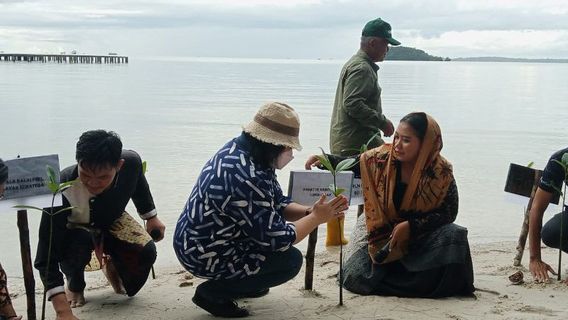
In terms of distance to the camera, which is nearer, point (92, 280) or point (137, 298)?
point (137, 298)

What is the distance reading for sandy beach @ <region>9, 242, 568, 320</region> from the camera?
142 inches

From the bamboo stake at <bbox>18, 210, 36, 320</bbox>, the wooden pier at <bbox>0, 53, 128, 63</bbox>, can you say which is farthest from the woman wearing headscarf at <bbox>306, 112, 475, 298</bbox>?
the wooden pier at <bbox>0, 53, 128, 63</bbox>

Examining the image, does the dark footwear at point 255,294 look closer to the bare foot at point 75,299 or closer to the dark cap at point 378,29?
the bare foot at point 75,299

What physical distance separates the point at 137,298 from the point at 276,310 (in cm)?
83

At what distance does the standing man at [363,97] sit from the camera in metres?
5.42

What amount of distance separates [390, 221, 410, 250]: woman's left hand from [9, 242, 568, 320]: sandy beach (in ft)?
0.99

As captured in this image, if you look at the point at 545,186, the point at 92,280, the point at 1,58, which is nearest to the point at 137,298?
the point at 92,280

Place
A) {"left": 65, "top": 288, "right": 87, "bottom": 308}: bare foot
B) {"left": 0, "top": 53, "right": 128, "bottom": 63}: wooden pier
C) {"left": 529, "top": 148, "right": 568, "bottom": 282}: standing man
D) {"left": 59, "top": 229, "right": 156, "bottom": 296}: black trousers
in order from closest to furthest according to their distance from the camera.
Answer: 1. {"left": 59, "top": 229, "right": 156, "bottom": 296}: black trousers
2. {"left": 65, "top": 288, "right": 87, "bottom": 308}: bare foot
3. {"left": 529, "top": 148, "right": 568, "bottom": 282}: standing man
4. {"left": 0, "top": 53, "right": 128, "bottom": 63}: wooden pier

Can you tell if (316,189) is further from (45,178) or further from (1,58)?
(1,58)

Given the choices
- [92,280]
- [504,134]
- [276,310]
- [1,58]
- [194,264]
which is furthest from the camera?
[1,58]

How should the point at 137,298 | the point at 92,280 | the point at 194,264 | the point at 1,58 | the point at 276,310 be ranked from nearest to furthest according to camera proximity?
→ the point at 194,264 → the point at 276,310 → the point at 137,298 → the point at 92,280 → the point at 1,58

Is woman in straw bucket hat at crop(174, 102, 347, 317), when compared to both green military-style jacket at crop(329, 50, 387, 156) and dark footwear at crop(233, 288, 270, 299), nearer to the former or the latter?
dark footwear at crop(233, 288, 270, 299)

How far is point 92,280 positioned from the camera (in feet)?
15.9

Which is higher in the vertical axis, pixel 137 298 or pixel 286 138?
pixel 286 138
